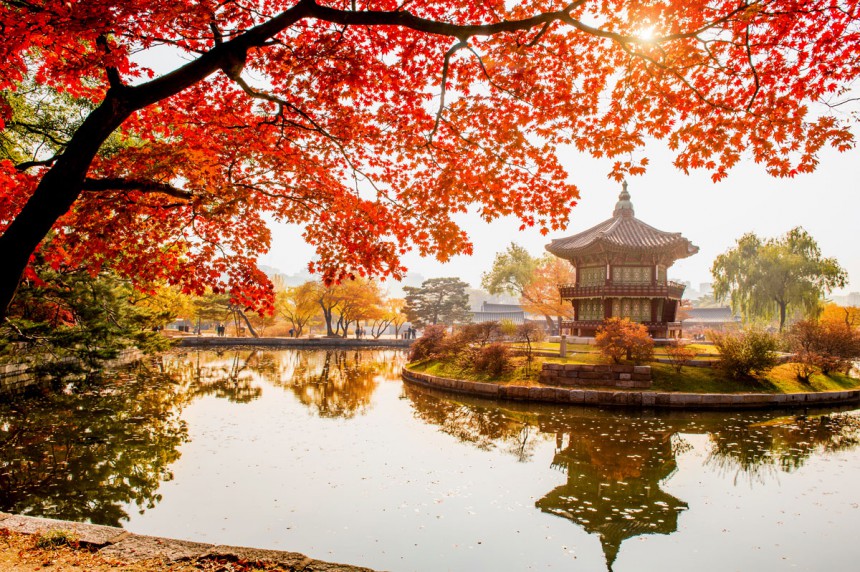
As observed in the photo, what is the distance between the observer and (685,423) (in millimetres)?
13109

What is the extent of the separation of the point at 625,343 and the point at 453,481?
11483 mm

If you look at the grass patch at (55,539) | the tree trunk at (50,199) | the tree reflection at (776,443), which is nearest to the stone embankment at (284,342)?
the tree reflection at (776,443)

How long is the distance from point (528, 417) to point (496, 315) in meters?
63.0

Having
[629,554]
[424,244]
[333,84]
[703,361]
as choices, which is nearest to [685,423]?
[703,361]

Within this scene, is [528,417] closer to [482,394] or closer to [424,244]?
[482,394]

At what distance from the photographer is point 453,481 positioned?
26.3ft

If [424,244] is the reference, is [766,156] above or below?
above

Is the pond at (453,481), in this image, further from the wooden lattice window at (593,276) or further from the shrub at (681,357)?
the wooden lattice window at (593,276)

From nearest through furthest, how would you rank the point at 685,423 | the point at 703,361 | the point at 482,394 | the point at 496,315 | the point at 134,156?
1. the point at 134,156
2. the point at 685,423
3. the point at 482,394
4. the point at 703,361
5. the point at 496,315

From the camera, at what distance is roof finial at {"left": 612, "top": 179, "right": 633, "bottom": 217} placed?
30.5 m

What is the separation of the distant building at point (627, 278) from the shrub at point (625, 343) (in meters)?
8.68

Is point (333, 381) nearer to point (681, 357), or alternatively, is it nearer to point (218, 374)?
point (218, 374)

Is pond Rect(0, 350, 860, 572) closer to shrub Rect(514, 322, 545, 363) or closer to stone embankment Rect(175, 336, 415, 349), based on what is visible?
shrub Rect(514, 322, 545, 363)

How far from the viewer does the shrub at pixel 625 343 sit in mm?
17359
